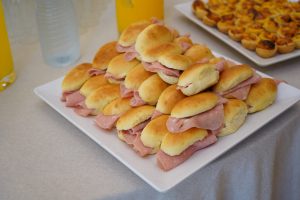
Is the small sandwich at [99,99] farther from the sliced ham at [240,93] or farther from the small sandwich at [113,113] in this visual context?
the sliced ham at [240,93]

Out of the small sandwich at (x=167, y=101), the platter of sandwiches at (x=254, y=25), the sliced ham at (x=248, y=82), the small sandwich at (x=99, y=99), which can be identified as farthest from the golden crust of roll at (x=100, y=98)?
the platter of sandwiches at (x=254, y=25)

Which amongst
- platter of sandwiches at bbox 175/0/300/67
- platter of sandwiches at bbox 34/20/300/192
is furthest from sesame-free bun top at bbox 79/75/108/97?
platter of sandwiches at bbox 175/0/300/67

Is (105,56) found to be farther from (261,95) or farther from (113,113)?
(261,95)

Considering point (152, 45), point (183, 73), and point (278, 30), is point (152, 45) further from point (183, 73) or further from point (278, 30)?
point (278, 30)

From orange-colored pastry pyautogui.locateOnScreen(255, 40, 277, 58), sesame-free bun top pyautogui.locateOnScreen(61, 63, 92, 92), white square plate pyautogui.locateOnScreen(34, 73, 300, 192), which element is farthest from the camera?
orange-colored pastry pyautogui.locateOnScreen(255, 40, 277, 58)

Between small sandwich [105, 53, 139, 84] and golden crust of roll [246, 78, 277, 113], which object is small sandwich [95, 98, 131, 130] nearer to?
small sandwich [105, 53, 139, 84]
